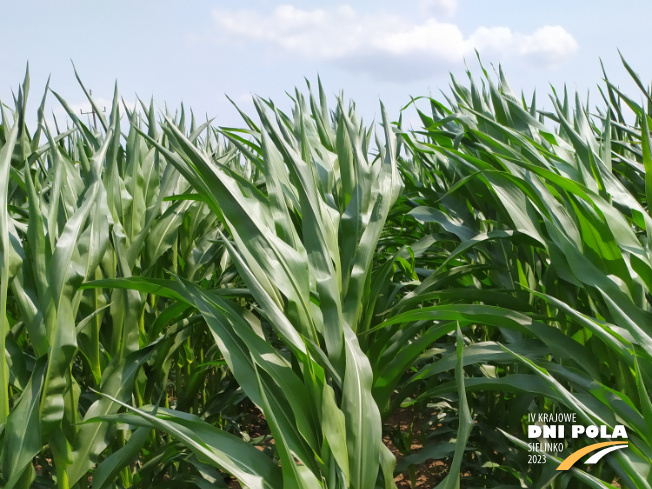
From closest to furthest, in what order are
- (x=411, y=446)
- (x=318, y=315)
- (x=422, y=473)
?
1. (x=318, y=315)
2. (x=422, y=473)
3. (x=411, y=446)

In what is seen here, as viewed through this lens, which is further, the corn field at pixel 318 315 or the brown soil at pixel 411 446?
the brown soil at pixel 411 446

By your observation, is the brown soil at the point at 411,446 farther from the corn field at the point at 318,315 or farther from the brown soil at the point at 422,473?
the corn field at the point at 318,315

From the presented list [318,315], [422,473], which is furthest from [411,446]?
[318,315]

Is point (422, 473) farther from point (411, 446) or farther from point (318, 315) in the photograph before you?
point (318, 315)

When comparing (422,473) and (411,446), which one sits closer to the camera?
(422,473)

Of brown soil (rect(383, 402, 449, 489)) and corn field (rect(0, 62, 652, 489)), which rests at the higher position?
corn field (rect(0, 62, 652, 489))

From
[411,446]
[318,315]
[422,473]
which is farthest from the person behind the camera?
[411,446]

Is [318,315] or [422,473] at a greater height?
[318,315]

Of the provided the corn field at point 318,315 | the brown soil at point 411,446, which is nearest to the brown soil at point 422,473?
the brown soil at point 411,446

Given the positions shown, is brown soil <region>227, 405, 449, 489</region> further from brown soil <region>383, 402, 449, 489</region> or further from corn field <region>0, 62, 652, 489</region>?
corn field <region>0, 62, 652, 489</region>

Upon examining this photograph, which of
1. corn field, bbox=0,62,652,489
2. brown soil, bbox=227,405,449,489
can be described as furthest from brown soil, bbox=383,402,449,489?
corn field, bbox=0,62,652,489

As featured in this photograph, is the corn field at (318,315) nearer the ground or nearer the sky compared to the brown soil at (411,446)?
nearer the sky

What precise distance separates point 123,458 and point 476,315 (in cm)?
59

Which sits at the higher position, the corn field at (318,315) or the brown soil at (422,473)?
the corn field at (318,315)
